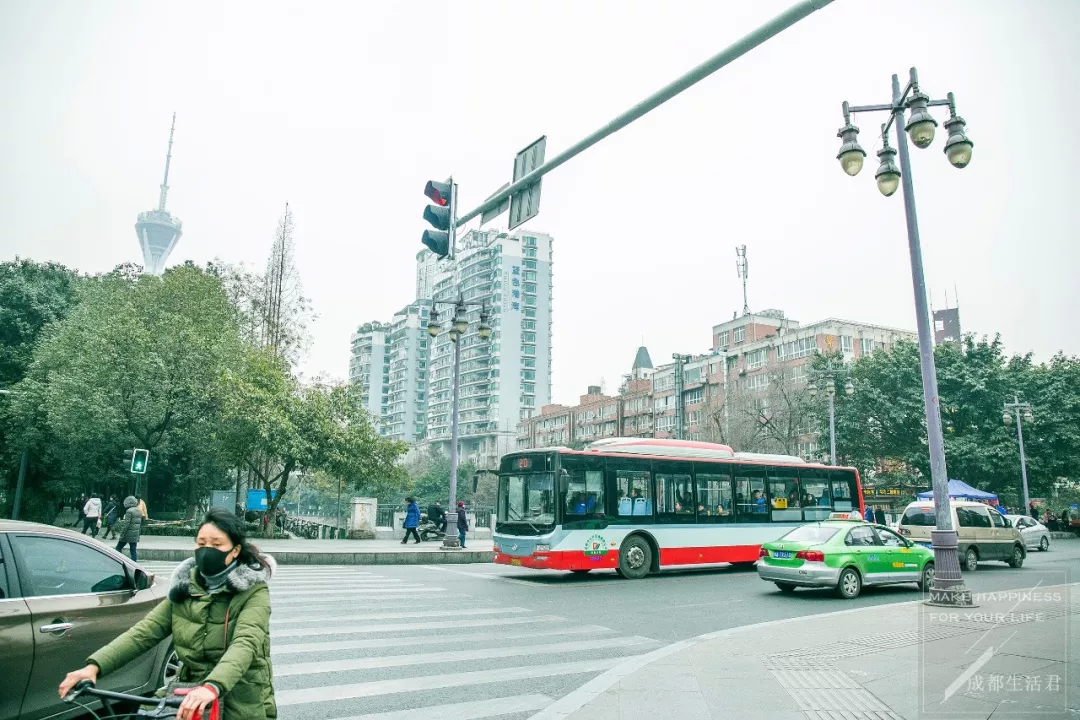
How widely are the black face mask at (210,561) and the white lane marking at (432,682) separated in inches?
129

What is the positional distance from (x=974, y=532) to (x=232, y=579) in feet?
70.2

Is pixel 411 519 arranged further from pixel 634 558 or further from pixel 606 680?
pixel 606 680

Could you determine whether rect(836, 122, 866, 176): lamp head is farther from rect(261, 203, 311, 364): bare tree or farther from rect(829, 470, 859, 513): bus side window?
rect(261, 203, 311, 364): bare tree

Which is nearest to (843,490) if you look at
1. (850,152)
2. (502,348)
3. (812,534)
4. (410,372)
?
(812,534)

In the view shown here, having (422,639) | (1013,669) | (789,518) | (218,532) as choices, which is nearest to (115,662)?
(218,532)

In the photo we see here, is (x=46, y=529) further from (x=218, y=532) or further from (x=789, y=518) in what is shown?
(x=789, y=518)

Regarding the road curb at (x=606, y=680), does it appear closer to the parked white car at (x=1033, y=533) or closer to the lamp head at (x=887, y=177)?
the lamp head at (x=887, y=177)

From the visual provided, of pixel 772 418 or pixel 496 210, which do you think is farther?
pixel 772 418

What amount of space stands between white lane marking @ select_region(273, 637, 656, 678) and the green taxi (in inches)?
217

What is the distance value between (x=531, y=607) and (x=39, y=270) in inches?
1718

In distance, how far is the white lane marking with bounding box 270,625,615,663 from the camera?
26.6 feet

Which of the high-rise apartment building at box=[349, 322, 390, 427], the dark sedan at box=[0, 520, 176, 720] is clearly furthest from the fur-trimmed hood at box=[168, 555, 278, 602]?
the high-rise apartment building at box=[349, 322, 390, 427]

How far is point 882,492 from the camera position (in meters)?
42.6

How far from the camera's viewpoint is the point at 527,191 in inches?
337
